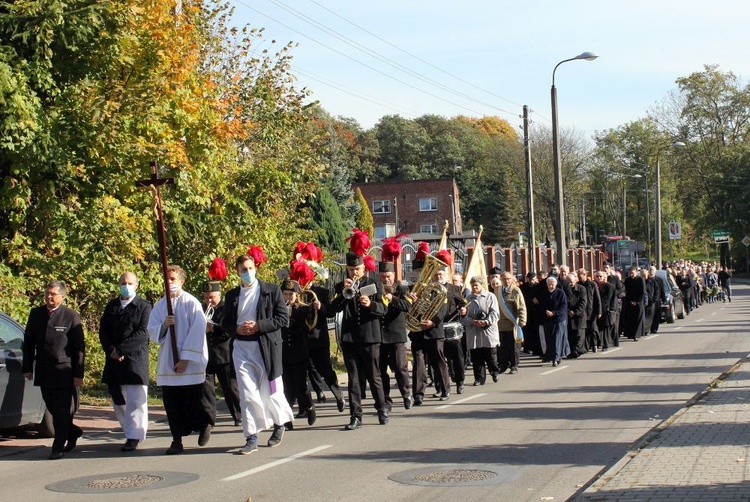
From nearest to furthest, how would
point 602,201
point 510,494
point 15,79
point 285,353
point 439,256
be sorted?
1. point 510,494
2. point 285,353
3. point 15,79
4. point 439,256
5. point 602,201

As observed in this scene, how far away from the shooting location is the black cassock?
89.2 ft

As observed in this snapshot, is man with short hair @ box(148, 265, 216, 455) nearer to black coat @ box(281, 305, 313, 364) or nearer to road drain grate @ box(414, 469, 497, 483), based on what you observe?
black coat @ box(281, 305, 313, 364)

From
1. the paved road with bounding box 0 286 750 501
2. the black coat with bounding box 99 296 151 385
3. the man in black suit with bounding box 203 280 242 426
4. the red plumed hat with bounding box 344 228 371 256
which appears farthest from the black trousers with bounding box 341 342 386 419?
the black coat with bounding box 99 296 151 385

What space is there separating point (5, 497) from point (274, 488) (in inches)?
85.2

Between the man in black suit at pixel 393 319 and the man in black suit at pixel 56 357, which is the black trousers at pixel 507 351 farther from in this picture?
the man in black suit at pixel 56 357

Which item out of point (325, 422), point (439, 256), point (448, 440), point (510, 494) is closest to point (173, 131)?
point (439, 256)

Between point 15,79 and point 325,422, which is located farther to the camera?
point 15,79

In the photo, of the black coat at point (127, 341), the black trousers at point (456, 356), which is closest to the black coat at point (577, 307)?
the black trousers at point (456, 356)

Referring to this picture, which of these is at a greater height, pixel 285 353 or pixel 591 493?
pixel 285 353

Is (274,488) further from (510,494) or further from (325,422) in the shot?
(325,422)

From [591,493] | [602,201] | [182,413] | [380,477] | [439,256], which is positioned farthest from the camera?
[602,201]

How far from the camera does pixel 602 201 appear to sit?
355 feet

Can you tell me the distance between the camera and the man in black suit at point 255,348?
10.5 meters

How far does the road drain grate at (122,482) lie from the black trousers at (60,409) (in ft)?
5.08
